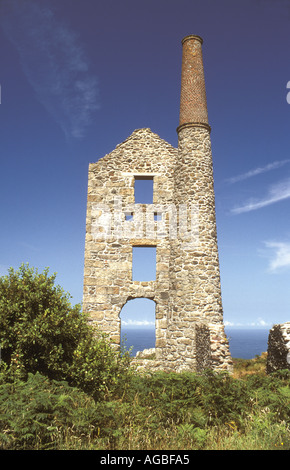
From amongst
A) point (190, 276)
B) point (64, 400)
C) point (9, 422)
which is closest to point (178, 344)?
point (190, 276)

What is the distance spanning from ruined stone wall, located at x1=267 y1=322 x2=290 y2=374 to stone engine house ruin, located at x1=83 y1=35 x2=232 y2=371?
3091 mm

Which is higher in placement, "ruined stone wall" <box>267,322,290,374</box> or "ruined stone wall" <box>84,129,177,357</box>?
"ruined stone wall" <box>84,129,177,357</box>

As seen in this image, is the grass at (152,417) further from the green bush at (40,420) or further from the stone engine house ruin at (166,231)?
the stone engine house ruin at (166,231)

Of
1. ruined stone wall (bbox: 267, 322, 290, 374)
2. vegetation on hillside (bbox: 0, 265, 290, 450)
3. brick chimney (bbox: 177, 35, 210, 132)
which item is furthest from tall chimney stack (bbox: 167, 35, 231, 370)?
vegetation on hillside (bbox: 0, 265, 290, 450)

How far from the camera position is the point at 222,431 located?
6.36 meters

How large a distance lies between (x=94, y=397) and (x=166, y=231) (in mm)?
9460

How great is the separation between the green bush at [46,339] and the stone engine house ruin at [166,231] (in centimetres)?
578

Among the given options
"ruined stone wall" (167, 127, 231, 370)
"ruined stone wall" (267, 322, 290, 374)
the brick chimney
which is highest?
the brick chimney

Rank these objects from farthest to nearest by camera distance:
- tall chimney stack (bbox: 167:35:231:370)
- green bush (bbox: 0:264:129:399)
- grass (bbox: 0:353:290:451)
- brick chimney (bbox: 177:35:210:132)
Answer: brick chimney (bbox: 177:35:210:132) < tall chimney stack (bbox: 167:35:231:370) < green bush (bbox: 0:264:129:399) < grass (bbox: 0:353:290:451)

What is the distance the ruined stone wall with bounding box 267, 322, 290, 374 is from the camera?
32.2ft

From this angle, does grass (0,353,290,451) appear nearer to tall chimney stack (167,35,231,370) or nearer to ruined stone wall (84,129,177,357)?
tall chimney stack (167,35,231,370)

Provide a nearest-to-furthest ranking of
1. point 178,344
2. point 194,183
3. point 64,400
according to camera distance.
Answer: point 64,400, point 178,344, point 194,183

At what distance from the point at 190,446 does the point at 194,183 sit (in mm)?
11499
